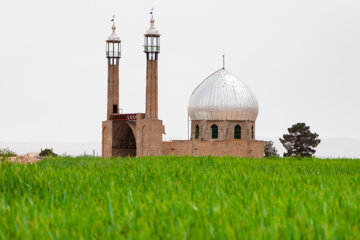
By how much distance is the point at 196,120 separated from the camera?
146 feet

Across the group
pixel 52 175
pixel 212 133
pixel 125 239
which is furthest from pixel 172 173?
pixel 212 133

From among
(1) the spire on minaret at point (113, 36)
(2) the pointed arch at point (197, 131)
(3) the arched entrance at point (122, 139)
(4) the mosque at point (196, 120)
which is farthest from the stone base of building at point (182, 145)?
(1) the spire on minaret at point (113, 36)

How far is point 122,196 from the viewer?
237 inches

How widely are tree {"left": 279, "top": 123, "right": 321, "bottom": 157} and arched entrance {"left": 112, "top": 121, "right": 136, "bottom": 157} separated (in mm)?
14679

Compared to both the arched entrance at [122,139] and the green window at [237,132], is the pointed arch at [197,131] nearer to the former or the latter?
the green window at [237,132]

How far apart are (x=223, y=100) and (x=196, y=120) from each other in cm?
293

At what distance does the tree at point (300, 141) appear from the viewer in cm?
5050

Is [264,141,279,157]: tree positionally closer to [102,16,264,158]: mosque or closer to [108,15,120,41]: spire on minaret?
[102,16,264,158]: mosque

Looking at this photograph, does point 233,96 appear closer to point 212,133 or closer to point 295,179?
point 212,133

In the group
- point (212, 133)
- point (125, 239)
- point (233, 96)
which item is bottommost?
point (125, 239)

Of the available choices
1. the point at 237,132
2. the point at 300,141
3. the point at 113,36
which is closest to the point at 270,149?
the point at 300,141

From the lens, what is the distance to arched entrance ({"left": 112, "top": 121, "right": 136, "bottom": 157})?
147 feet

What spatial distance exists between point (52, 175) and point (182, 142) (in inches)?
1268

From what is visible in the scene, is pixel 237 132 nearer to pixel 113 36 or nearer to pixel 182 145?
pixel 182 145
